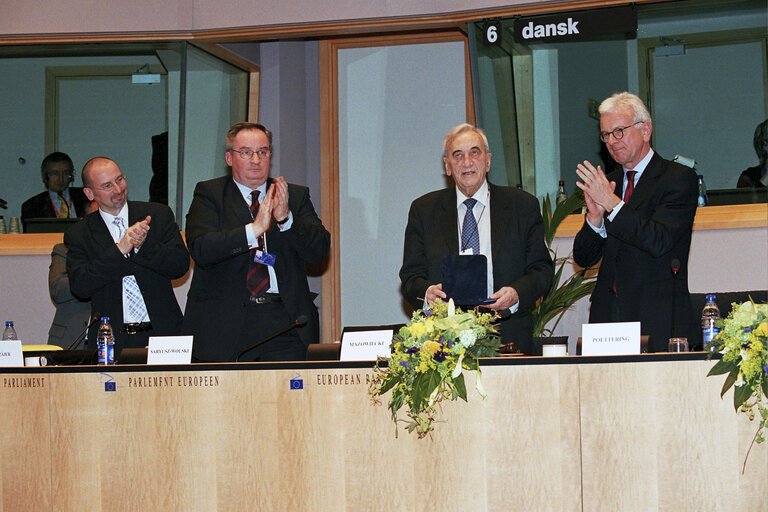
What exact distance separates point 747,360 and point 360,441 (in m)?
1.15

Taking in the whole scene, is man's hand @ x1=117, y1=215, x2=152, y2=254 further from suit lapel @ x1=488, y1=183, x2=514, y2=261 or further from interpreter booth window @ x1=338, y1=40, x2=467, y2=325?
interpreter booth window @ x1=338, y1=40, x2=467, y2=325

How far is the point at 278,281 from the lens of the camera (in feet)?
12.3

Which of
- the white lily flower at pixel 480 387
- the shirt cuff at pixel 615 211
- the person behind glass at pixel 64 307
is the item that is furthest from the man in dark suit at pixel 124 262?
the shirt cuff at pixel 615 211

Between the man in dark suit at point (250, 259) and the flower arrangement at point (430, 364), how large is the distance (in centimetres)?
99

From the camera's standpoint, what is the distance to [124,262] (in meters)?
3.87

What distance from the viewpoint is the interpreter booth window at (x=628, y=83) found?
514 centimetres

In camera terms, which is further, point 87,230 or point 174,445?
point 87,230

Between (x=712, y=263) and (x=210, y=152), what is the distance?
10.4 ft

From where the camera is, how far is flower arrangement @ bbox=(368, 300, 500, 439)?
8.78 ft

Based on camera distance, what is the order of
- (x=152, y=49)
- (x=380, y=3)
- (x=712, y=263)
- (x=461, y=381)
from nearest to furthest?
(x=461, y=381)
(x=712, y=263)
(x=380, y=3)
(x=152, y=49)

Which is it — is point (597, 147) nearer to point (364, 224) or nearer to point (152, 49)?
point (364, 224)

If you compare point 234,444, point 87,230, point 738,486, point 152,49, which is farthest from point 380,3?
point 738,486

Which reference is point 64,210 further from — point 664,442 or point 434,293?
point 664,442

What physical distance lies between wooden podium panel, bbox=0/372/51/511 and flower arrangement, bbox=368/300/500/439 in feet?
3.93
